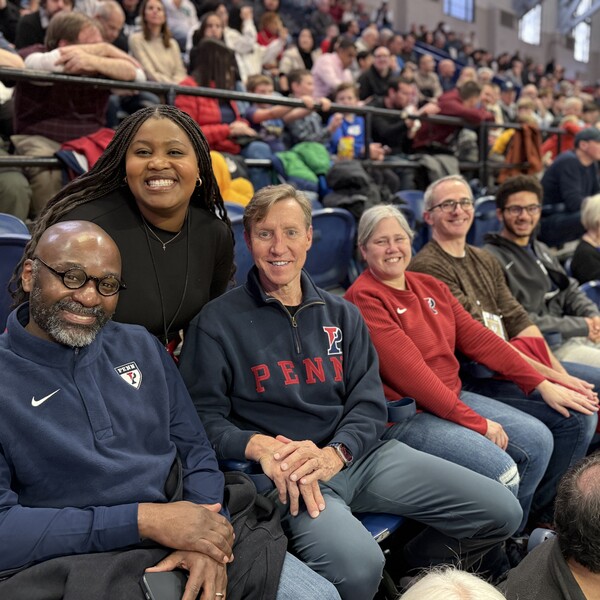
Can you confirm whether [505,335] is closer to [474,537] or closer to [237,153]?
[474,537]

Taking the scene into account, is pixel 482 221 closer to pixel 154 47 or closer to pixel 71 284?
pixel 154 47

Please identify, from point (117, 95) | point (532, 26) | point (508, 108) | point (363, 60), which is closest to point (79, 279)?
point (117, 95)

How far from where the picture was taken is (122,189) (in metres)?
2.07

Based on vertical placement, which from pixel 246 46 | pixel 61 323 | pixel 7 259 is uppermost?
pixel 246 46

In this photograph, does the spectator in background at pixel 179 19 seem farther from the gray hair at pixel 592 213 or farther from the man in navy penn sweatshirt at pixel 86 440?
the man in navy penn sweatshirt at pixel 86 440

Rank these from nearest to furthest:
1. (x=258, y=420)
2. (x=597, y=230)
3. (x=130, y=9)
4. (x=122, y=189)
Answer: (x=258, y=420) → (x=122, y=189) → (x=597, y=230) → (x=130, y=9)

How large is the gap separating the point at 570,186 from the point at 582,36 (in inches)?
812

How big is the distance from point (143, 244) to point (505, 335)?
66.2 inches

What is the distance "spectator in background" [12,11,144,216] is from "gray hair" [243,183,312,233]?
4.20ft

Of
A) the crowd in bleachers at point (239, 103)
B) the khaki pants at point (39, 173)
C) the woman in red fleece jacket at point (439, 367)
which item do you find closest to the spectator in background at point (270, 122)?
the crowd in bleachers at point (239, 103)

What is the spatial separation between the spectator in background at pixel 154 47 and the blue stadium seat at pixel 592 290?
3183 mm

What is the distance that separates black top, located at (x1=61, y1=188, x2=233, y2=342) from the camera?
1976 millimetres

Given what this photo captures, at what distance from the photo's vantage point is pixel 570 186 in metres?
5.48

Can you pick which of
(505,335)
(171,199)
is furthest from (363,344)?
(505,335)
